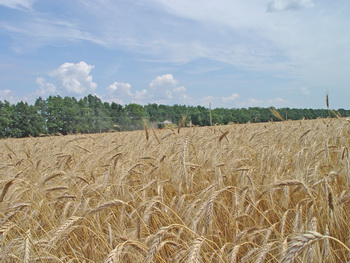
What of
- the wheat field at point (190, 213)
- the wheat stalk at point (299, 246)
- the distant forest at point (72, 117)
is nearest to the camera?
the wheat stalk at point (299, 246)

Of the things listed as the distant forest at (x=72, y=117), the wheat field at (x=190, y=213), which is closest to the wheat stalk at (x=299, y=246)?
the wheat field at (x=190, y=213)

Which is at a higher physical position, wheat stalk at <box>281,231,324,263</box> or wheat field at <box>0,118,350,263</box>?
wheat stalk at <box>281,231,324,263</box>

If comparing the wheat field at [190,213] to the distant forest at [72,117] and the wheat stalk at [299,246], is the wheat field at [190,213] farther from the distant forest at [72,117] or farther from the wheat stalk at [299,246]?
the distant forest at [72,117]

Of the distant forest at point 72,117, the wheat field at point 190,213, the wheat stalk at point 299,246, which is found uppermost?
the distant forest at point 72,117

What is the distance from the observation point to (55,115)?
159 feet

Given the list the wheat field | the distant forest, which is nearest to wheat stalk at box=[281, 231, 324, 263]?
the wheat field

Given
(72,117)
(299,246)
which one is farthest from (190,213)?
(72,117)

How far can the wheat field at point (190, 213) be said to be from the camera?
4.93 ft

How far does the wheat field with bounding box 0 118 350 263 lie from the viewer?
1503mm

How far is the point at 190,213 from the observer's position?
207cm

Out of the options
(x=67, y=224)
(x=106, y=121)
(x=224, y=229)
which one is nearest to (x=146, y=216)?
(x=67, y=224)

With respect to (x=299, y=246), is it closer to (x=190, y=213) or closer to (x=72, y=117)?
(x=190, y=213)

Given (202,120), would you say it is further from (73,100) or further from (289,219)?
(289,219)

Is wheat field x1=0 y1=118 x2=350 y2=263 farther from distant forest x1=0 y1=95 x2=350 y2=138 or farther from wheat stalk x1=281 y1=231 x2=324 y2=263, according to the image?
distant forest x1=0 y1=95 x2=350 y2=138
